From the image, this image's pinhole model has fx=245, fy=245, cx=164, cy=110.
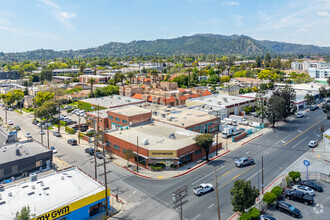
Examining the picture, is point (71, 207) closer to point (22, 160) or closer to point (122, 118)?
point (22, 160)

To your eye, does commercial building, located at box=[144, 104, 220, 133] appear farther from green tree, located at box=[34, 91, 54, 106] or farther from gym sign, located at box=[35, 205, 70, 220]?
green tree, located at box=[34, 91, 54, 106]

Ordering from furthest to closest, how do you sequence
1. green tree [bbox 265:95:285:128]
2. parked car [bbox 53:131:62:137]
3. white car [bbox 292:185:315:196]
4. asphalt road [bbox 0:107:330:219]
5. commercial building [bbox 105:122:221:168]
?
green tree [bbox 265:95:285:128] < parked car [bbox 53:131:62:137] < commercial building [bbox 105:122:221:168] < white car [bbox 292:185:315:196] < asphalt road [bbox 0:107:330:219]

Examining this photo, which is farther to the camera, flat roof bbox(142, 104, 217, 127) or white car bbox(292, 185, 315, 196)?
flat roof bbox(142, 104, 217, 127)

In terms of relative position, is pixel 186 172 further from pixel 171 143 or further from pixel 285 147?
pixel 285 147

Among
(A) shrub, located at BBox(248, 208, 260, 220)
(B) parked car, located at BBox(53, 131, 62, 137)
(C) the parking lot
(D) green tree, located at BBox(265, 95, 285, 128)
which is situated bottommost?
(C) the parking lot

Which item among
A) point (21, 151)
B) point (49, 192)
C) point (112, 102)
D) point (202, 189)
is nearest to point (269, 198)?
point (202, 189)

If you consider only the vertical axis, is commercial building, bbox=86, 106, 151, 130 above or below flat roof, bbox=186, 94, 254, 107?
below

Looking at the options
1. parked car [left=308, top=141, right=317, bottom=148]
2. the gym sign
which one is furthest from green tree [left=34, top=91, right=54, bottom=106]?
parked car [left=308, top=141, right=317, bottom=148]
